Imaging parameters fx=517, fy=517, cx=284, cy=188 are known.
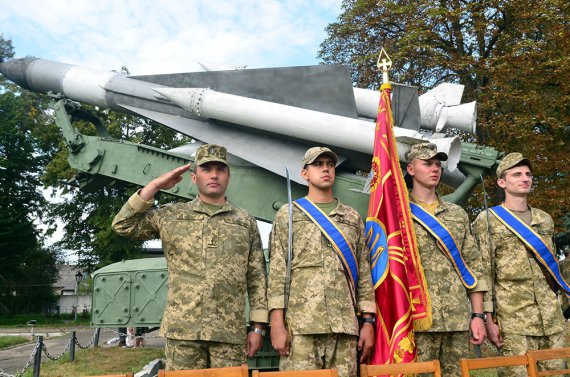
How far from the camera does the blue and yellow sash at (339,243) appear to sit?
2.80 meters

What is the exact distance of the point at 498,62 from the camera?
10195 mm

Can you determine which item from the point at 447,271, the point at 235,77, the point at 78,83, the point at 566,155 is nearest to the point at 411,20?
the point at 566,155

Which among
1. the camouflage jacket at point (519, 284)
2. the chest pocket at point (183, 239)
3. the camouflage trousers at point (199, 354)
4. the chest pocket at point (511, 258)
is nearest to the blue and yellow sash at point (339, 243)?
the chest pocket at point (183, 239)

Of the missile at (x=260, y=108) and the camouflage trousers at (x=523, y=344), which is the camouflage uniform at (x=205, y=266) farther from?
the missile at (x=260, y=108)

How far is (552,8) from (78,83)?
873 cm

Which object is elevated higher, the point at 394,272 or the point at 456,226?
the point at 456,226

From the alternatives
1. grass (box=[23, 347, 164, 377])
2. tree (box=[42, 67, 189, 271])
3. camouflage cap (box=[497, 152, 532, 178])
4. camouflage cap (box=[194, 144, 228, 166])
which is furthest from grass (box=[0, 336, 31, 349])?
camouflage cap (box=[497, 152, 532, 178])

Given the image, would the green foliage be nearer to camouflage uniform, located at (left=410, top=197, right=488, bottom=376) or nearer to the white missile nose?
the white missile nose

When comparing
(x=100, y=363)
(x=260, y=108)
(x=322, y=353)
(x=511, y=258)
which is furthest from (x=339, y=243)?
(x=100, y=363)

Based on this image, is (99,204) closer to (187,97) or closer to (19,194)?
(19,194)

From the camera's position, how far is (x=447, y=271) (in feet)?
10.1

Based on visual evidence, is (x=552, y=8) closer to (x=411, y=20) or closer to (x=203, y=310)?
(x=411, y=20)

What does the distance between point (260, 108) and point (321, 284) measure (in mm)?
3013

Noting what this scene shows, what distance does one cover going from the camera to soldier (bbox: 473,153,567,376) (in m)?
3.11
